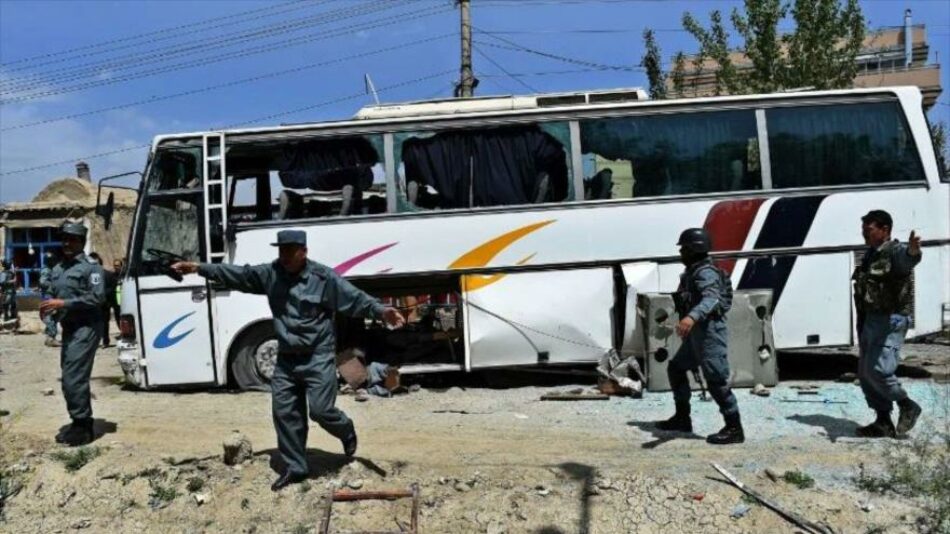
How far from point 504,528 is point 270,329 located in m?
4.62

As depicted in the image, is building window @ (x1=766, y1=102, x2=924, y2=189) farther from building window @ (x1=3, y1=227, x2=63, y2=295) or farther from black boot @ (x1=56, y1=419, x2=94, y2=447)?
building window @ (x1=3, y1=227, x2=63, y2=295)

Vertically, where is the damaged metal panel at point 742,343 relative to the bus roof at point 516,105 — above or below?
below

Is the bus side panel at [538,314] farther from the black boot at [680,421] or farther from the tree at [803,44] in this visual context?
the tree at [803,44]

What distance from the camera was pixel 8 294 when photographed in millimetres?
19078

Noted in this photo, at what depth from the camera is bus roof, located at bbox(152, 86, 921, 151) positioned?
334 inches

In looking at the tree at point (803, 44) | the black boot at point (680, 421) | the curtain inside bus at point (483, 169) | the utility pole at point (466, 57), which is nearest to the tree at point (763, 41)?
the tree at point (803, 44)

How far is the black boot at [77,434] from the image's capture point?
6309 mm

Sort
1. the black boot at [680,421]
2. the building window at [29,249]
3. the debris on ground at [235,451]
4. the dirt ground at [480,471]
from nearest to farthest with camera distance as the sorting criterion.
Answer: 1. the dirt ground at [480,471]
2. the debris on ground at [235,451]
3. the black boot at [680,421]
4. the building window at [29,249]

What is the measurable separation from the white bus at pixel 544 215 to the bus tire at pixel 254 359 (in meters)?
0.02

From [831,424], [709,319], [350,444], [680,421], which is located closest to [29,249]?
[350,444]

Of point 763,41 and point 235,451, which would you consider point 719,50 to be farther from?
point 235,451

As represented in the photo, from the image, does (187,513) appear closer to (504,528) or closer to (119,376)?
(504,528)

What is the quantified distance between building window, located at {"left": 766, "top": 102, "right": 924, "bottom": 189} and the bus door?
614cm

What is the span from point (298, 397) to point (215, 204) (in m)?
3.82
